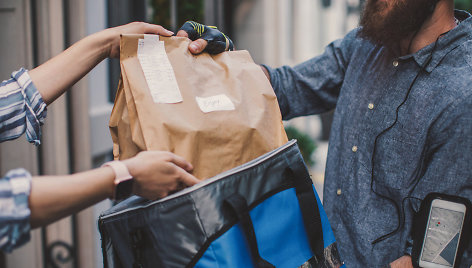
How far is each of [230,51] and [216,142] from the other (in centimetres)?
40

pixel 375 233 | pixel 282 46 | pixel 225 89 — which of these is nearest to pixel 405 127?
pixel 375 233

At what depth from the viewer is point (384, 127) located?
5.37ft

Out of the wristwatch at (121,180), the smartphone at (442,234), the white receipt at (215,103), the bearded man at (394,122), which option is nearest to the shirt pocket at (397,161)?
the bearded man at (394,122)

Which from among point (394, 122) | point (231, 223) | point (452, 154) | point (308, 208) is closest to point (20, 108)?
point (231, 223)

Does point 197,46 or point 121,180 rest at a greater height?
point 197,46

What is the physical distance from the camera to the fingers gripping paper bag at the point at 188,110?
1248 mm

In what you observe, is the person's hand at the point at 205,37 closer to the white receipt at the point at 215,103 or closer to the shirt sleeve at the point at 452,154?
the white receipt at the point at 215,103

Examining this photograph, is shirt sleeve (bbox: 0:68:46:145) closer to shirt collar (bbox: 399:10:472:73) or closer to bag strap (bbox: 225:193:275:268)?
bag strap (bbox: 225:193:275:268)

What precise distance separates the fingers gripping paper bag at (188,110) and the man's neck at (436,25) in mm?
624

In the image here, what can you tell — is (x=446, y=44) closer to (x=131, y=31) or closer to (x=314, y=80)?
(x=314, y=80)

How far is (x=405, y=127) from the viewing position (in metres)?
1.58

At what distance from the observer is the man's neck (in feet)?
5.37

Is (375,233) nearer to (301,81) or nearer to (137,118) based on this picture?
(301,81)

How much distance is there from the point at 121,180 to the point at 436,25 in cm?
122
